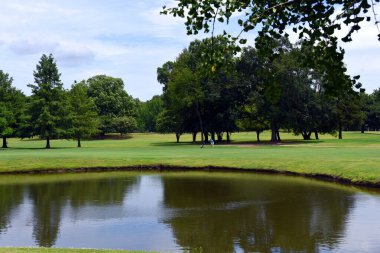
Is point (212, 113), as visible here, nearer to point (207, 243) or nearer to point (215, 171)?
point (215, 171)

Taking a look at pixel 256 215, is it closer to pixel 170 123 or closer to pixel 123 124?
pixel 170 123

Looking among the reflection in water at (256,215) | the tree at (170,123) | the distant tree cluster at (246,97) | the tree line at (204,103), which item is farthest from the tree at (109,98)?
the reflection in water at (256,215)

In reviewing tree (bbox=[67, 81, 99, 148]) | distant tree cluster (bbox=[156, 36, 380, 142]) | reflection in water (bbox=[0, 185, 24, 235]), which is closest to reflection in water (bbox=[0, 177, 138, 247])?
reflection in water (bbox=[0, 185, 24, 235])

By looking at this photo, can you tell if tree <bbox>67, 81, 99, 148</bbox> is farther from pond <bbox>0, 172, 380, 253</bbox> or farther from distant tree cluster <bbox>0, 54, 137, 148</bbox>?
pond <bbox>0, 172, 380, 253</bbox>

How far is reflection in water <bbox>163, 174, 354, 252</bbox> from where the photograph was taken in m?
15.6

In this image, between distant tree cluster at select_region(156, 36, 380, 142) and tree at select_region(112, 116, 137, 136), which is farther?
tree at select_region(112, 116, 137, 136)

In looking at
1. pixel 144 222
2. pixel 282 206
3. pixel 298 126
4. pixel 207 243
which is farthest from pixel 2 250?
pixel 298 126

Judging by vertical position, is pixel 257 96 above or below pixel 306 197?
above

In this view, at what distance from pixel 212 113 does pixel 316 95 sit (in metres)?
17.8

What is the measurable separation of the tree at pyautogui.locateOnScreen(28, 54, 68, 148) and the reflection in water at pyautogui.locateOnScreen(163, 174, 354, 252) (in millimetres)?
42181

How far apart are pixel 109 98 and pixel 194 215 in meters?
111

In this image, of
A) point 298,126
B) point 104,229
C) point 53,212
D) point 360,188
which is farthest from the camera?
point 298,126

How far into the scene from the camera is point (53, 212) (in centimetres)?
2208

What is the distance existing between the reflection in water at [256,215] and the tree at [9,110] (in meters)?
47.5
